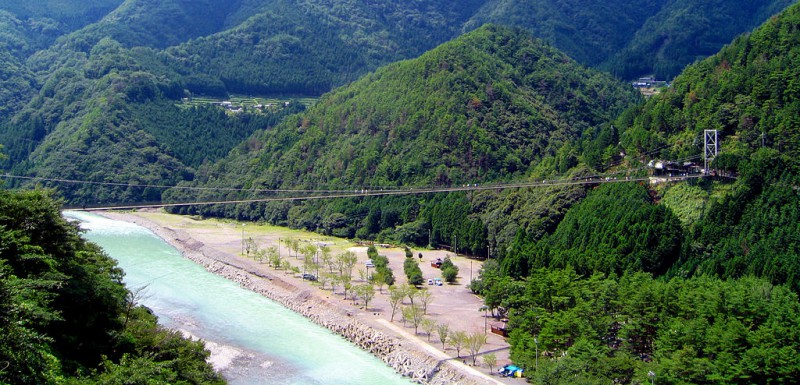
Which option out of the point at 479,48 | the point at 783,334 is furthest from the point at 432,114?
the point at 783,334

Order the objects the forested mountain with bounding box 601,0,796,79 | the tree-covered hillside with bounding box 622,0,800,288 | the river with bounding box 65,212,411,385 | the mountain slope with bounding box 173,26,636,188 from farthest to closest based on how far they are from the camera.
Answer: the forested mountain with bounding box 601,0,796,79
the mountain slope with bounding box 173,26,636,188
the tree-covered hillside with bounding box 622,0,800,288
the river with bounding box 65,212,411,385

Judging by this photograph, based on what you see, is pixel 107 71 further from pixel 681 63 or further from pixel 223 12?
pixel 681 63

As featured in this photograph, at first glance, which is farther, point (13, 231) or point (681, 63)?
point (681, 63)

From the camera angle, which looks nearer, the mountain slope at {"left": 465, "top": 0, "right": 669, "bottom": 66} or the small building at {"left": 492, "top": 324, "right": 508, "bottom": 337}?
the small building at {"left": 492, "top": 324, "right": 508, "bottom": 337}

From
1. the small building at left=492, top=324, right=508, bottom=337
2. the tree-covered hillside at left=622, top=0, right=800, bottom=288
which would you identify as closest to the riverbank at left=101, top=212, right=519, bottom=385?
the small building at left=492, top=324, right=508, bottom=337

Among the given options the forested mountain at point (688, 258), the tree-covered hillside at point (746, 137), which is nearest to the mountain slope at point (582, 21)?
the tree-covered hillside at point (746, 137)

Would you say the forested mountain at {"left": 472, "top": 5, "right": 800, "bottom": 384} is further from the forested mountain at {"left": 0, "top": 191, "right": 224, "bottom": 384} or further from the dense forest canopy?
the forested mountain at {"left": 0, "top": 191, "right": 224, "bottom": 384}

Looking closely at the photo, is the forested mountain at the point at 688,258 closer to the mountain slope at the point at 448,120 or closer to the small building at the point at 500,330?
the small building at the point at 500,330
